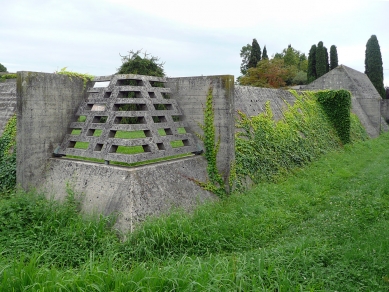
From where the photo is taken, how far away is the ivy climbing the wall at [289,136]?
9672mm

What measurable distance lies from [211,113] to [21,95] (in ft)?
13.8

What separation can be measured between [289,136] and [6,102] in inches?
354

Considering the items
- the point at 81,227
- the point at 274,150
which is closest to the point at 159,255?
the point at 81,227

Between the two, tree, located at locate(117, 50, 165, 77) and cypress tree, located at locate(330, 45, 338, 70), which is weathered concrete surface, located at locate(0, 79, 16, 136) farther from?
cypress tree, located at locate(330, 45, 338, 70)

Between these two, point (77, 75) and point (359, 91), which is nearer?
point (77, 75)

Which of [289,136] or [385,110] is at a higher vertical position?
[385,110]

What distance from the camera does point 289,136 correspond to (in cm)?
1256

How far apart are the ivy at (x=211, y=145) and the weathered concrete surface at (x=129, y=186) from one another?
1.04 feet

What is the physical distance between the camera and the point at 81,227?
5.91 metres

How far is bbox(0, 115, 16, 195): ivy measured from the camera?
8.17m

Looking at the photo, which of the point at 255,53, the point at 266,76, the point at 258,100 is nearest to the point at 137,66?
the point at 258,100

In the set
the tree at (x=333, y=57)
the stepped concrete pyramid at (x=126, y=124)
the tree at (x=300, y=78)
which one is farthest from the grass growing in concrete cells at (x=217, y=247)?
the tree at (x=300, y=78)

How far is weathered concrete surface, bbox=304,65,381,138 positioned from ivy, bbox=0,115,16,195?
64.9ft

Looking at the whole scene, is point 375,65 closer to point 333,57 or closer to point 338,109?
point 333,57
